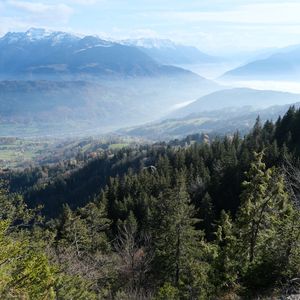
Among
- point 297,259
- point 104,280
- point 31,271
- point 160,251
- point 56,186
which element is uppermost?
point 31,271

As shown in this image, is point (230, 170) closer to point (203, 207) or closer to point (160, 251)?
point (203, 207)

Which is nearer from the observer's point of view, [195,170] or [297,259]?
[297,259]

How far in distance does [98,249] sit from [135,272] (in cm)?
1556

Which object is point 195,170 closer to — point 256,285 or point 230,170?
point 230,170

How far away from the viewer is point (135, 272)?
3606cm

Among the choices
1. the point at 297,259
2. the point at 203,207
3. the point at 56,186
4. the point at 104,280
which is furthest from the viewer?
the point at 56,186

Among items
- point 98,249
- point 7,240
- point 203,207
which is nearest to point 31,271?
point 7,240

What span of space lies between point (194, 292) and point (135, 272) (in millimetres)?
12854

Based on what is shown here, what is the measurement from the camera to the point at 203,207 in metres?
61.6

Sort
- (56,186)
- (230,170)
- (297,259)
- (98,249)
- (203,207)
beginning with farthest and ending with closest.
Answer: (56,186), (230,170), (203,207), (98,249), (297,259)

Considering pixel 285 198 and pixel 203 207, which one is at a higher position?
pixel 285 198

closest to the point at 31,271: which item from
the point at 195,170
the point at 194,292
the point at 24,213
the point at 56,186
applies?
the point at 24,213

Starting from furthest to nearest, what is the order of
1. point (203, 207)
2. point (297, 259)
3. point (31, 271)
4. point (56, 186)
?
point (56, 186), point (203, 207), point (297, 259), point (31, 271)

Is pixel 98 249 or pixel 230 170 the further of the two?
pixel 230 170
